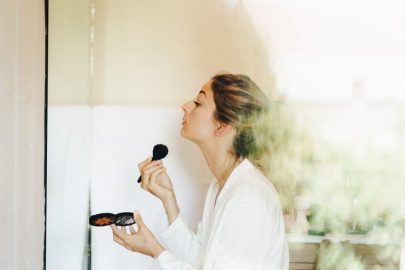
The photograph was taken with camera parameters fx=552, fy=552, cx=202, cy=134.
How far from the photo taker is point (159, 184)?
46.1 inches

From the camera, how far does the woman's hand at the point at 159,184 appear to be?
44.8 inches

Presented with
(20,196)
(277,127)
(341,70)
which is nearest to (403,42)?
(341,70)

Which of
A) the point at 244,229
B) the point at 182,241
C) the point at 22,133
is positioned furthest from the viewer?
the point at 182,241

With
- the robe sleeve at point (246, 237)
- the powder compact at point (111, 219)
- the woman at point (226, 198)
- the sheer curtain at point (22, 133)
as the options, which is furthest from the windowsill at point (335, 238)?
the sheer curtain at point (22, 133)

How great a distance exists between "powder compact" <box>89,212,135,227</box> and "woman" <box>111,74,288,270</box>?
4 centimetres

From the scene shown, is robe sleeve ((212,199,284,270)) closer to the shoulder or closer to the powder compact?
the shoulder

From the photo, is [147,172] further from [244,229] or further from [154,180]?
[244,229]

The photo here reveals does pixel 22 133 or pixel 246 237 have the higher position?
pixel 22 133

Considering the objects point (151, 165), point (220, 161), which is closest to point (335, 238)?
point (220, 161)

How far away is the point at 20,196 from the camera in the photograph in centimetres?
102

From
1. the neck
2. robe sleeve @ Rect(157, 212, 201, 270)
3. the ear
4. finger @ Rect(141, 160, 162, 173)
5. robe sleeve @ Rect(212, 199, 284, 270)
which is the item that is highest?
the ear

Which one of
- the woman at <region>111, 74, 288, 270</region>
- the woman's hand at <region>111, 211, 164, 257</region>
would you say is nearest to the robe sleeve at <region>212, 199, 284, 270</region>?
the woman at <region>111, 74, 288, 270</region>

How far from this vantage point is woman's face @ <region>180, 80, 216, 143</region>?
42.8 inches

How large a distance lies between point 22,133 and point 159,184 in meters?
0.31
